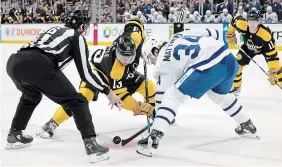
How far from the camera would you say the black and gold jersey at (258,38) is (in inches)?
217

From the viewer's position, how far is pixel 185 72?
10.4 feet

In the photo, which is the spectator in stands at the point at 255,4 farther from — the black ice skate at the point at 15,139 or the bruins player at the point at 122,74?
the black ice skate at the point at 15,139

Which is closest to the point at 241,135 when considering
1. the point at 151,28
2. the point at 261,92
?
the point at 261,92

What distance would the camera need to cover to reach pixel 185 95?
123 inches

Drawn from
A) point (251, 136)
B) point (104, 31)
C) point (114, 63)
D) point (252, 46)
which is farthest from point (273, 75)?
point (104, 31)

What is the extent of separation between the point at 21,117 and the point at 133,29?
3.77 feet

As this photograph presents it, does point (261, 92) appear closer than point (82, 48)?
No

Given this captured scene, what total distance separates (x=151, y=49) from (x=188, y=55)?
523mm

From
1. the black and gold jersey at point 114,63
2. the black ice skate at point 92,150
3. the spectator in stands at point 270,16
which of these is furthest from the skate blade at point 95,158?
the spectator in stands at point 270,16

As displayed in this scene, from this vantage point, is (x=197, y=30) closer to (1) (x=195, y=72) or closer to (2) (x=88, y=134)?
(1) (x=195, y=72)

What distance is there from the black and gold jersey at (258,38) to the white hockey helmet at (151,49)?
2.11 metres

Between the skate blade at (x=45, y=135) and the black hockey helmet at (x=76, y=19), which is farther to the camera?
the skate blade at (x=45, y=135)

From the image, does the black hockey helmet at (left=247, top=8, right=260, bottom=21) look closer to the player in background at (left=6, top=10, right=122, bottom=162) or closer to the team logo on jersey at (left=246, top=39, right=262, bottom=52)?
the team logo on jersey at (left=246, top=39, right=262, bottom=52)

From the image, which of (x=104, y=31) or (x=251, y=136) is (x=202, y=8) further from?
(x=251, y=136)
